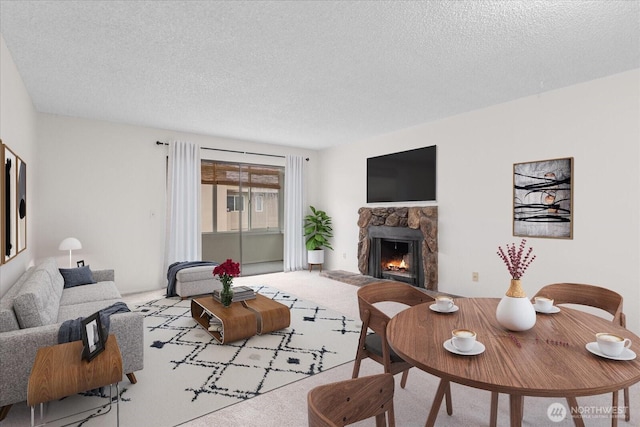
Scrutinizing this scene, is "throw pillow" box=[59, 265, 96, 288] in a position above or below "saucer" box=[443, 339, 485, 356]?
below

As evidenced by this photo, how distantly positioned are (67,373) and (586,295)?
11.0ft

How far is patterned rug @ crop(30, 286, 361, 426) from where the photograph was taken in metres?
2.20

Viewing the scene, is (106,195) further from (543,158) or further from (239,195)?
(543,158)

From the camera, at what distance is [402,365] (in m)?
1.97

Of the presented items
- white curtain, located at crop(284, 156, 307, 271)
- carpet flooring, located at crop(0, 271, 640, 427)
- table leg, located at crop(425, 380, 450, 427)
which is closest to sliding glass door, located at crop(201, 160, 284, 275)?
white curtain, located at crop(284, 156, 307, 271)

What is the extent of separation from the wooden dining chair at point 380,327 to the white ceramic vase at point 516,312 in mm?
549

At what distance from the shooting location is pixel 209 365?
2785 millimetres

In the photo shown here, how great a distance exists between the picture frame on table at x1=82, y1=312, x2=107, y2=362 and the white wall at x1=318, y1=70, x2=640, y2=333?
4.33 meters

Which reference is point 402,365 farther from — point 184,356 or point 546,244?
point 546,244

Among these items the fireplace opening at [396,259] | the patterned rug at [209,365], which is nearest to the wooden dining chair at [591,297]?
the patterned rug at [209,365]

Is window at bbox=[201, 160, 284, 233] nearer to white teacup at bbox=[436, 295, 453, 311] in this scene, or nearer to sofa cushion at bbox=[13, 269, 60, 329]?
sofa cushion at bbox=[13, 269, 60, 329]

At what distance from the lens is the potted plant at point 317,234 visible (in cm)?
695

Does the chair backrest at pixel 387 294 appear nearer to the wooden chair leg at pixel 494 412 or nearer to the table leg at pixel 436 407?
the table leg at pixel 436 407

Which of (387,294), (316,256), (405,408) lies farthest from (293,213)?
(405,408)
